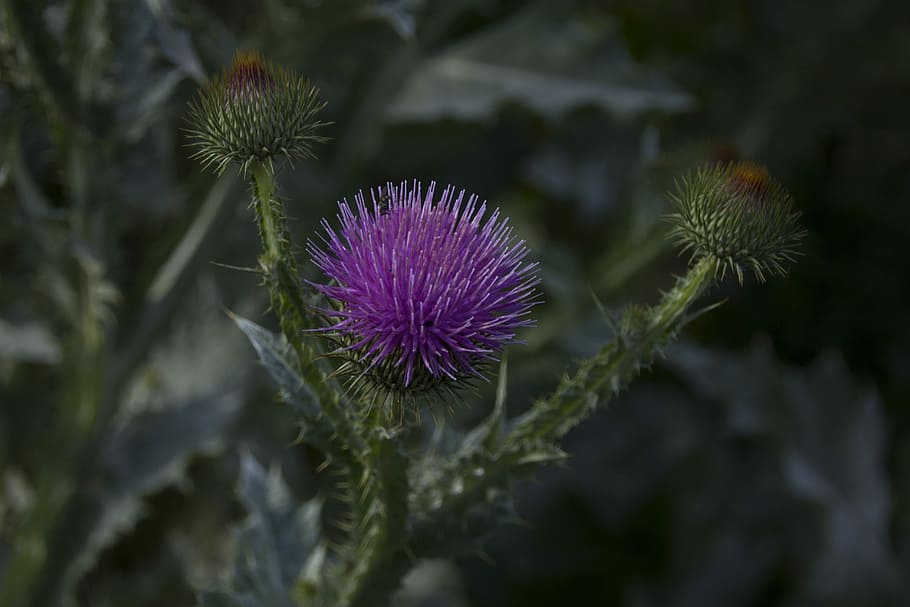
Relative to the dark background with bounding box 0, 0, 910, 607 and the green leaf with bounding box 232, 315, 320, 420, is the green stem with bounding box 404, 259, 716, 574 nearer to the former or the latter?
the green leaf with bounding box 232, 315, 320, 420

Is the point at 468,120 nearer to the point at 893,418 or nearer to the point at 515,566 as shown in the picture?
the point at 515,566

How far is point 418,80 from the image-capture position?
3.91 m

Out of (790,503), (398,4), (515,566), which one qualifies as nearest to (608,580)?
(515,566)

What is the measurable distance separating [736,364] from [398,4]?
2.10 meters

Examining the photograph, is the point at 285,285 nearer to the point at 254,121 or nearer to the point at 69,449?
the point at 254,121

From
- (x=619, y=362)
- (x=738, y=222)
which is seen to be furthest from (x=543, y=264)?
(x=738, y=222)

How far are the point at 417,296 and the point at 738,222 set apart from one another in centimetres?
51

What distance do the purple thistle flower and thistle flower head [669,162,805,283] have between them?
0.98 ft

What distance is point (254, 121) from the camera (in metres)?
1.38

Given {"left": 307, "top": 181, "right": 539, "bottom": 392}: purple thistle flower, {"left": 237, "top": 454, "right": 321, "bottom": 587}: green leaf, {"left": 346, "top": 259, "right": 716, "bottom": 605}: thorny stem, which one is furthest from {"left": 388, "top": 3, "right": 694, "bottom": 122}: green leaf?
{"left": 307, "top": 181, "right": 539, "bottom": 392}: purple thistle flower

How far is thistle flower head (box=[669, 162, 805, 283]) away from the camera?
4.72 feet

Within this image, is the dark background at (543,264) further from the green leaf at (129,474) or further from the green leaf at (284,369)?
the green leaf at (284,369)

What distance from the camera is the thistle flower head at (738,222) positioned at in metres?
1.44

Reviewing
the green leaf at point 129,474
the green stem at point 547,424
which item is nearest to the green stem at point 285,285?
the green stem at point 547,424
